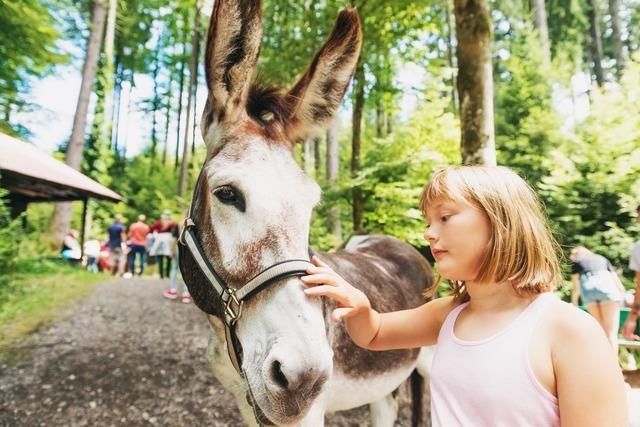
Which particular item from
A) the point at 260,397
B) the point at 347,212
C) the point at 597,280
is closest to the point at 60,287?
the point at 347,212

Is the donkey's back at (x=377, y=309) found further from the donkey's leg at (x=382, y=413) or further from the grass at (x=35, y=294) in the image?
the grass at (x=35, y=294)

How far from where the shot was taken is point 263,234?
141 centimetres

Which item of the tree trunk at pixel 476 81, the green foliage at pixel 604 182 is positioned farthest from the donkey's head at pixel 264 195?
the green foliage at pixel 604 182

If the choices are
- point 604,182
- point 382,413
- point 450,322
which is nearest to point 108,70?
point 382,413

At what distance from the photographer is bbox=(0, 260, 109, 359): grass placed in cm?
521

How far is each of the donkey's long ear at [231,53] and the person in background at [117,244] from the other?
41.5ft

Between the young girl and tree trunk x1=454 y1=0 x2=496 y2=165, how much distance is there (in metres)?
3.18

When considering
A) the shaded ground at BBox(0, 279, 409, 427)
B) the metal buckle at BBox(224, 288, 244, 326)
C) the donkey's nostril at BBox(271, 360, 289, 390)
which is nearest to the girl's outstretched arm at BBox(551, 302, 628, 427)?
the donkey's nostril at BBox(271, 360, 289, 390)

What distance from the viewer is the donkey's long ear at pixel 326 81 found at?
1.87 metres

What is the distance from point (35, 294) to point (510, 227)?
29.7 ft

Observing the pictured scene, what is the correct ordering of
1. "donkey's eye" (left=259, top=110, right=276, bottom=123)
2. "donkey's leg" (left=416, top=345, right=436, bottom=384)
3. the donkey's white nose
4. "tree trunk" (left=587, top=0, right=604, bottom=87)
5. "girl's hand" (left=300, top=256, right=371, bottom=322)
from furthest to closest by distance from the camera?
"tree trunk" (left=587, top=0, right=604, bottom=87) < "donkey's leg" (left=416, top=345, right=436, bottom=384) < "donkey's eye" (left=259, top=110, right=276, bottom=123) < "girl's hand" (left=300, top=256, right=371, bottom=322) < the donkey's white nose

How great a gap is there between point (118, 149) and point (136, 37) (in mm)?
9620

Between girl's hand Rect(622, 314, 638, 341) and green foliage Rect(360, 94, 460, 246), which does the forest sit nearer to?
green foliage Rect(360, 94, 460, 246)

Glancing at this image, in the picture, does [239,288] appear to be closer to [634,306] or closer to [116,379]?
[116,379]
